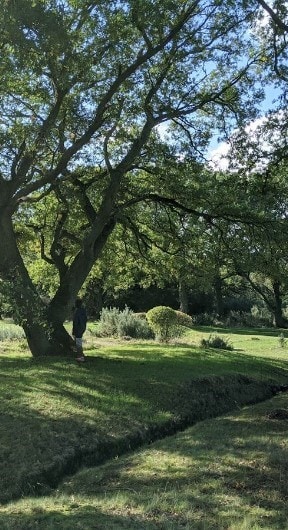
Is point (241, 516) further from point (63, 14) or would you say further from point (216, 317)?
point (216, 317)

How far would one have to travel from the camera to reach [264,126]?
1312 centimetres

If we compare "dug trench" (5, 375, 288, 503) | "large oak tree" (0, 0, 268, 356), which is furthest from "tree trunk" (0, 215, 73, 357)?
"dug trench" (5, 375, 288, 503)

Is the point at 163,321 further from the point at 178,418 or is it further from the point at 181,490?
the point at 181,490

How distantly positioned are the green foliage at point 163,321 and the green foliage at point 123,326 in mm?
1250

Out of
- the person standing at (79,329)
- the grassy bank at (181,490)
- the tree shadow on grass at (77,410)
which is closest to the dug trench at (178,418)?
the tree shadow on grass at (77,410)

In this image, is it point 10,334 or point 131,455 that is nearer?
point 131,455

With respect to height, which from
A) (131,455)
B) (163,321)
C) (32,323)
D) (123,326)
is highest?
(163,321)

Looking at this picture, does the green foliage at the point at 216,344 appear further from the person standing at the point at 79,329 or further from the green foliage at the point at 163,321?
the person standing at the point at 79,329

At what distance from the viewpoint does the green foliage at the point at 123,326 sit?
23.3 metres

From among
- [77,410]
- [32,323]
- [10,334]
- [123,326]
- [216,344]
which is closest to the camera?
[77,410]

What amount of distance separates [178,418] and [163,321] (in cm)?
1093

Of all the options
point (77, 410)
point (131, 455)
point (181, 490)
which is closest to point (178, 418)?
point (77, 410)

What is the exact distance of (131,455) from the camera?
8414 mm

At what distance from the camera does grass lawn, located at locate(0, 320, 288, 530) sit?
532 centimetres
